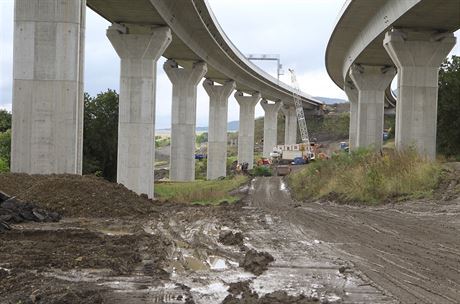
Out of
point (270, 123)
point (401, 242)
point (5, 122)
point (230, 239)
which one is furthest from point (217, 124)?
point (401, 242)

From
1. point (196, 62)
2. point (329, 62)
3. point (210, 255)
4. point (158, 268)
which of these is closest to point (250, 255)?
point (210, 255)

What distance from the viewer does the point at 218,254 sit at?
10867 mm

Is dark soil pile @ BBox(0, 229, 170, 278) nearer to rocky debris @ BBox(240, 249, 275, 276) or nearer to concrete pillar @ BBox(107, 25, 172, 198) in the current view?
rocky debris @ BBox(240, 249, 275, 276)

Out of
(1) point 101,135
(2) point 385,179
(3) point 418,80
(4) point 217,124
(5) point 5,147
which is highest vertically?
(3) point 418,80

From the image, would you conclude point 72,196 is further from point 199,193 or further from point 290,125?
point 290,125

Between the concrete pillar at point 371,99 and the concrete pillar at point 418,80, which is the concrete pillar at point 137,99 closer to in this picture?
the concrete pillar at point 418,80

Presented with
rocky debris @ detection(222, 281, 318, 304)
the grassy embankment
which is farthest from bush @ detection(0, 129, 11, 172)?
rocky debris @ detection(222, 281, 318, 304)

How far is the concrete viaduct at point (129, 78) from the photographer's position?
2078cm

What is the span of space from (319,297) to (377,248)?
14.3 feet

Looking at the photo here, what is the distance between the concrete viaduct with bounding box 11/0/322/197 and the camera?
20.8 metres

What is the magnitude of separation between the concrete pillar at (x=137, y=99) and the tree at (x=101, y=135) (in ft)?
36.7

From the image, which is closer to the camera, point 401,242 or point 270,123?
point 401,242

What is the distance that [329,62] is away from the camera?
185ft

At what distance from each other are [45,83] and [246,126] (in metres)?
58.5
